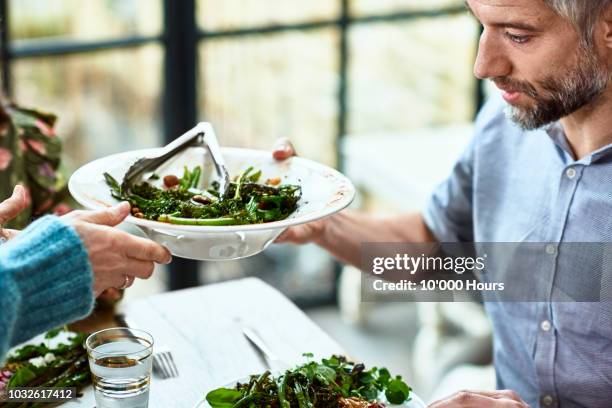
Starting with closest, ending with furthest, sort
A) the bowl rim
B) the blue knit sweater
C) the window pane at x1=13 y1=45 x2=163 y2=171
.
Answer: the blue knit sweater, the bowl rim, the window pane at x1=13 y1=45 x2=163 y2=171

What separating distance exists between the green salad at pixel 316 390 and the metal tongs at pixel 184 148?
1.04ft

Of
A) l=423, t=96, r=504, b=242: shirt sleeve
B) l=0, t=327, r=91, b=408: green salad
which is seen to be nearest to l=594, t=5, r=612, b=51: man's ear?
l=423, t=96, r=504, b=242: shirt sleeve

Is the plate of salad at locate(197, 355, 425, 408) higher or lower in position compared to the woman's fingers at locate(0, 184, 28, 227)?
lower

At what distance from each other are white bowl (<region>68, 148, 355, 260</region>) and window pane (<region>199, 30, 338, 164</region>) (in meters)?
1.81

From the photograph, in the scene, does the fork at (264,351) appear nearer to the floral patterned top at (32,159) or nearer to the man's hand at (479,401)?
the man's hand at (479,401)

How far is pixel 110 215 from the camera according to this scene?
1.40m

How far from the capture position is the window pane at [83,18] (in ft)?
10.6

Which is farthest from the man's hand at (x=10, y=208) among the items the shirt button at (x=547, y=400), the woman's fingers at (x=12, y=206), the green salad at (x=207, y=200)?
the shirt button at (x=547, y=400)

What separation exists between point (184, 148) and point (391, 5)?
222cm

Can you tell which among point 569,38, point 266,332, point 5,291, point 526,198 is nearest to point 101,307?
point 266,332

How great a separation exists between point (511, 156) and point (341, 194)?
0.59 meters

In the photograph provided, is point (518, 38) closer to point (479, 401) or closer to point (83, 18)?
point (479, 401)

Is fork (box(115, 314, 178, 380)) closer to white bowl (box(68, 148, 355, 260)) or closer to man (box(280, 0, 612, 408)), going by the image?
white bowl (box(68, 148, 355, 260))

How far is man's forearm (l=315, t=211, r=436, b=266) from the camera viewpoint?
2193mm
